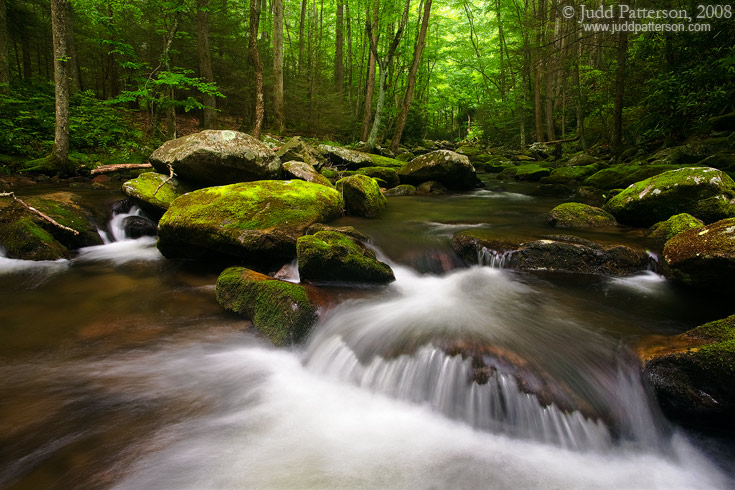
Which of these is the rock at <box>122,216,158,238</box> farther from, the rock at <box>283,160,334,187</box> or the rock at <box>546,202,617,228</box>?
the rock at <box>546,202,617,228</box>

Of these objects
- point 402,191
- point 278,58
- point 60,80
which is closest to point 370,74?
point 278,58

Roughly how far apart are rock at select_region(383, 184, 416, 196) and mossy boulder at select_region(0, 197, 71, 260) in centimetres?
819

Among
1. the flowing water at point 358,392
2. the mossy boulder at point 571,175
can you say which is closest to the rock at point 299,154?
the flowing water at point 358,392

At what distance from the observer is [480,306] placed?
4305 millimetres

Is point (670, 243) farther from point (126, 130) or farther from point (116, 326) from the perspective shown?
point (126, 130)

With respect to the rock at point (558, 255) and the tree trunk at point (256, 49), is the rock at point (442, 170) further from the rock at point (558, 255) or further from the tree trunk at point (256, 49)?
the rock at point (558, 255)

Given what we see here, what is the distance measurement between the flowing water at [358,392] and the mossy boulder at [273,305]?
0.51ft

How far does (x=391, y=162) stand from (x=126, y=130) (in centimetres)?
1056

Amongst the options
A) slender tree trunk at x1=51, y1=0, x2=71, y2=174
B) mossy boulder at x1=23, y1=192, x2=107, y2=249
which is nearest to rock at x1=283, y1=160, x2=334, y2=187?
mossy boulder at x1=23, y1=192, x2=107, y2=249

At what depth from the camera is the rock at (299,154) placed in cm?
1095

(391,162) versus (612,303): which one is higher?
(391,162)

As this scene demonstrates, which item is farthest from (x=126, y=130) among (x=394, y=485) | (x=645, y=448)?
(x=645, y=448)

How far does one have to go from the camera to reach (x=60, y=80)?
9.42m

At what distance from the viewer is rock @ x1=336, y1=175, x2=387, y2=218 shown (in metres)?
7.84
